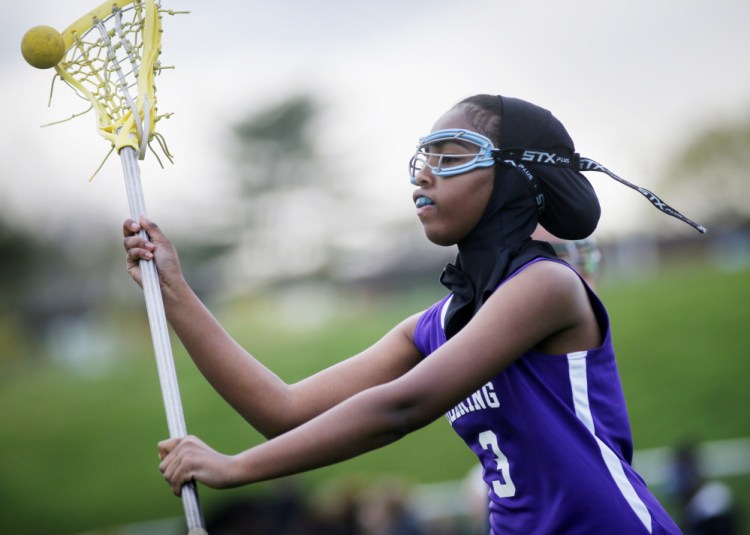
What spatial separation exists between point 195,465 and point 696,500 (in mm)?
6912

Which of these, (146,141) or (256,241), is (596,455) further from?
(256,241)

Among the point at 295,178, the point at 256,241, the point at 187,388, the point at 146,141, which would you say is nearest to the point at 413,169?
the point at 146,141

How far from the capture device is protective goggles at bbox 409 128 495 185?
3.24m

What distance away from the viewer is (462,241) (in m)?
3.32

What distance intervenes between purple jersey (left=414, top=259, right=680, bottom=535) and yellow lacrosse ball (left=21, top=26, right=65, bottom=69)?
2.02m

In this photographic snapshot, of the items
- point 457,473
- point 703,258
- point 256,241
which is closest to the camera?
point 457,473

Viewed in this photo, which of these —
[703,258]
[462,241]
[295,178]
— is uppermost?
[295,178]

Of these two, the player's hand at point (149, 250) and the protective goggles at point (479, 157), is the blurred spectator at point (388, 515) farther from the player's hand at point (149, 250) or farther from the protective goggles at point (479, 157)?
the protective goggles at point (479, 157)

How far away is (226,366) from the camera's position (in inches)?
138

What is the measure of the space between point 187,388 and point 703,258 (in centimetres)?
2266

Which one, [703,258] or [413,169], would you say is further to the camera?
[703,258]

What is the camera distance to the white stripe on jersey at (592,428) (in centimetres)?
302

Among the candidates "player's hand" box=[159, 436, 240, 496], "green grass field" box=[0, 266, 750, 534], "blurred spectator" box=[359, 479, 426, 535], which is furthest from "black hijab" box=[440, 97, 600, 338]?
"green grass field" box=[0, 266, 750, 534]

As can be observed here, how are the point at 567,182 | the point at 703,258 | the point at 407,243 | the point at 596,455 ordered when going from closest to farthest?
the point at 596,455 → the point at 567,182 → the point at 703,258 → the point at 407,243
